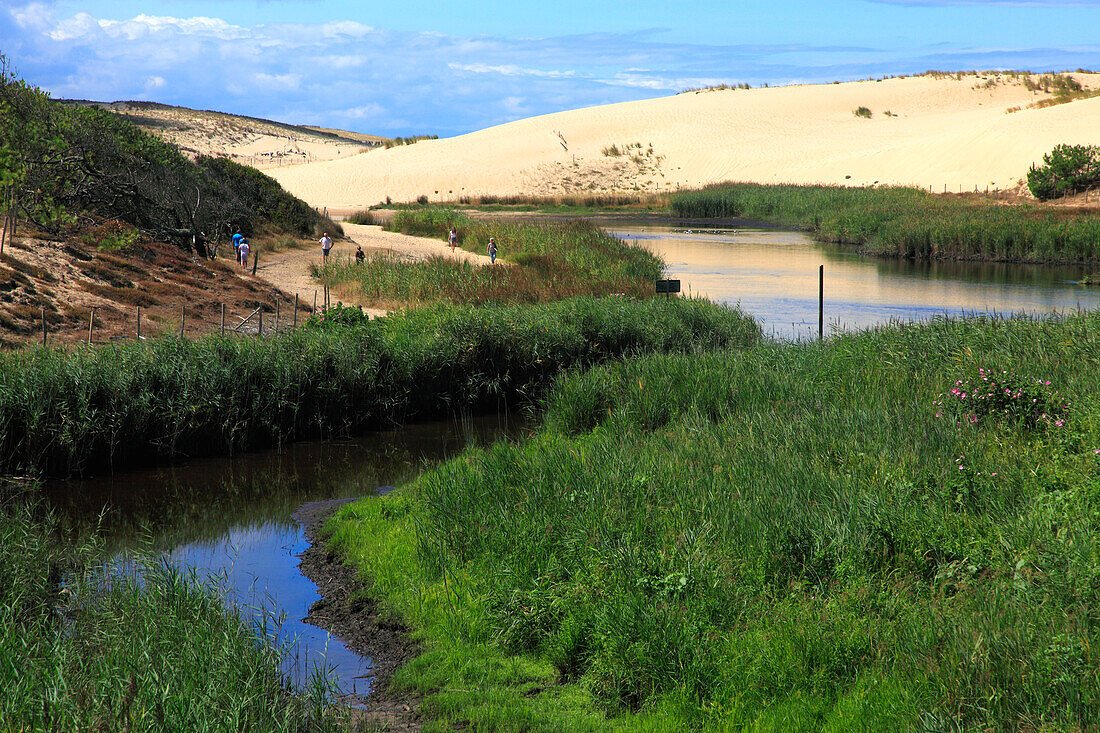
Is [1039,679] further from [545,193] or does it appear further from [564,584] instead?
[545,193]

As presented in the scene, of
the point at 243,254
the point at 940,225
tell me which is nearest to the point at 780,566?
the point at 243,254

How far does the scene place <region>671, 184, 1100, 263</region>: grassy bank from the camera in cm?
3622

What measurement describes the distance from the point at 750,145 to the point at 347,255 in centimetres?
6471

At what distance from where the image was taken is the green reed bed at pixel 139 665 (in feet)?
16.4

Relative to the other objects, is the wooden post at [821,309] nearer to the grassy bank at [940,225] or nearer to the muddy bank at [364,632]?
the muddy bank at [364,632]

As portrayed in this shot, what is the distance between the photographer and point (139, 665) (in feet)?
18.4

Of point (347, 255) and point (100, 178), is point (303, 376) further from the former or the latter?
point (347, 255)

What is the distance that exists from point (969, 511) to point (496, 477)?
4.66 m

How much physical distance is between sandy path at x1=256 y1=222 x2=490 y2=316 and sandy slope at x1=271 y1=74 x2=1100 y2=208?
1199 inches

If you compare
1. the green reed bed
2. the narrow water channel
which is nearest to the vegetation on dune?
the narrow water channel

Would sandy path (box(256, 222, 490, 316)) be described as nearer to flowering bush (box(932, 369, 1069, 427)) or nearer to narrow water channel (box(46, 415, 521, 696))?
narrow water channel (box(46, 415, 521, 696))

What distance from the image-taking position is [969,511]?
299 inches

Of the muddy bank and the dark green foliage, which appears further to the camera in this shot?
the dark green foliage

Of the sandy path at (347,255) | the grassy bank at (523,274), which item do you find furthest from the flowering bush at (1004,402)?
the sandy path at (347,255)
